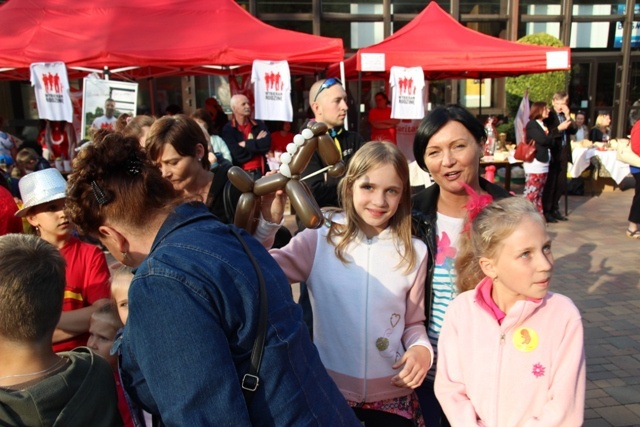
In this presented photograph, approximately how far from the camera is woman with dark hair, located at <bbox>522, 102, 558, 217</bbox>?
8005 millimetres

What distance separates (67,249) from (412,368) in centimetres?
165

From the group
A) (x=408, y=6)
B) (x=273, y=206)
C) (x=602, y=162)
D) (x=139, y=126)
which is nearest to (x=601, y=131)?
(x=602, y=162)

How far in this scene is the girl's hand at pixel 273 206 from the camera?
198cm

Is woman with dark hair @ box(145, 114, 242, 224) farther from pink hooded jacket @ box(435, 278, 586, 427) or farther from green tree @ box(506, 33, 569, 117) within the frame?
green tree @ box(506, 33, 569, 117)

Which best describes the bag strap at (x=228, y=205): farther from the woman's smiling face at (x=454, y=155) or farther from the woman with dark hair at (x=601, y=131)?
the woman with dark hair at (x=601, y=131)

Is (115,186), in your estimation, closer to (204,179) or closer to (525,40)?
(204,179)

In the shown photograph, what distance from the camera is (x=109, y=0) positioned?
8.45 metres

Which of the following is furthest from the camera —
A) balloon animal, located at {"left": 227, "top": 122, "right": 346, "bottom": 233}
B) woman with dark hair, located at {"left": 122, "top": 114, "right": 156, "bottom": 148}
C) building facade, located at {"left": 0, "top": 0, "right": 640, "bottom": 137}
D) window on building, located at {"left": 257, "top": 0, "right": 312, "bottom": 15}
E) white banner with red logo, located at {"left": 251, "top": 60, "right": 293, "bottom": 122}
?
window on building, located at {"left": 257, "top": 0, "right": 312, "bottom": 15}

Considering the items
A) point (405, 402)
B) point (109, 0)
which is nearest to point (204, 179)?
point (405, 402)

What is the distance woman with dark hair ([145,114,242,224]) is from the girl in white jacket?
714 mm

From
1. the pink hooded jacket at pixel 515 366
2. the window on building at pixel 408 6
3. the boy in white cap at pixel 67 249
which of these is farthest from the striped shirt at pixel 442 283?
the window on building at pixel 408 6

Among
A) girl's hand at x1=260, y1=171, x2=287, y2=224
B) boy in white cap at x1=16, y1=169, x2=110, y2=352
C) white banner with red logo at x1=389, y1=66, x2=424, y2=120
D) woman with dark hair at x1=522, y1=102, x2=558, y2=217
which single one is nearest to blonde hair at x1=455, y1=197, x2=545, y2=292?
girl's hand at x1=260, y1=171, x2=287, y2=224

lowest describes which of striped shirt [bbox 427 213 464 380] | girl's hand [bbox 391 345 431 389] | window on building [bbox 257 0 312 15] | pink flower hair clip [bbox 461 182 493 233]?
girl's hand [bbox 391 345 431 389]

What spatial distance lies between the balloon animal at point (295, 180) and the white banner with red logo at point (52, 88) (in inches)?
242
